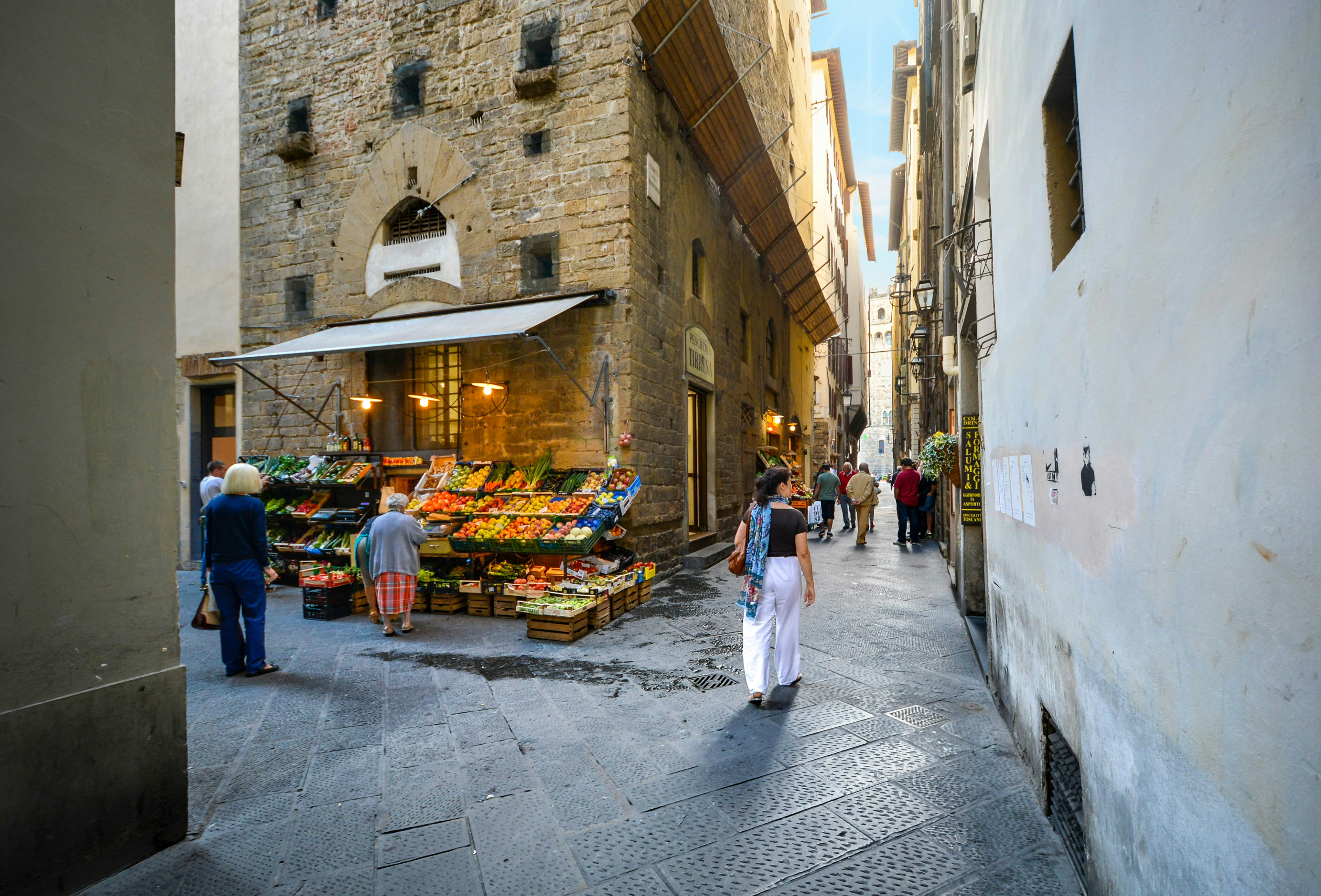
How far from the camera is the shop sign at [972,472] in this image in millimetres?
6723

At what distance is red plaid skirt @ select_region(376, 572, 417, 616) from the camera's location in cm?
707

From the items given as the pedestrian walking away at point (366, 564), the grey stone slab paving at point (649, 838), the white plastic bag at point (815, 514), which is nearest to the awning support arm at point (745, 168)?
the white plastic bag at point (815, 514)

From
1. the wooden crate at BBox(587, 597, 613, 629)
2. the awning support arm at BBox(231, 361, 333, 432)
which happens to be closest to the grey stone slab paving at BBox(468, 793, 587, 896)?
the wooden crate at BBox(587, 597, 613, 629)

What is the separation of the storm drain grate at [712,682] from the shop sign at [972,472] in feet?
10.1

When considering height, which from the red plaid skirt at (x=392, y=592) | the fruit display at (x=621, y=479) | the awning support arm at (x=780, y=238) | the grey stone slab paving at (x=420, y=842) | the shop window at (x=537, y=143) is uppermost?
the awning support arm at (x=780, y=238)

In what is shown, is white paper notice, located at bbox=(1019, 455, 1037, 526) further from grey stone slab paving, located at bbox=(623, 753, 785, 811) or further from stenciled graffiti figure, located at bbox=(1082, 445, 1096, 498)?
grey stone slab paving, located at bbox=(623, 753, 785, 811)

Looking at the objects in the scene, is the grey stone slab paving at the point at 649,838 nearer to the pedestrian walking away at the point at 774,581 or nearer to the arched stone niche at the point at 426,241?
the pedestrian walking away at the point at 774,581

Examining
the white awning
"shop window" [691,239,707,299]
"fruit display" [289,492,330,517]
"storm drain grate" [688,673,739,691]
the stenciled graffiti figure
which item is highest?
"shop window" [691,239,707,299]

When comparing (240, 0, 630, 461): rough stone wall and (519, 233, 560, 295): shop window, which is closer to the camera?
(240, 0, 630, 461): rough stone wall

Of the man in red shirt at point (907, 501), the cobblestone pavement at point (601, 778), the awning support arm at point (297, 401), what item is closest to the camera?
the cobblestone pavement at point (601, 778)

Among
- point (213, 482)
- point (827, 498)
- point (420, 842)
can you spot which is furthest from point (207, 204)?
point (827, 498)

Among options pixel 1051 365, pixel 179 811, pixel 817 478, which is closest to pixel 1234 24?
pixel 1051 365

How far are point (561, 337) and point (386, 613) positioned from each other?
428 cm

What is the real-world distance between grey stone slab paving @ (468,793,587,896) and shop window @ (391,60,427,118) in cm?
1032
